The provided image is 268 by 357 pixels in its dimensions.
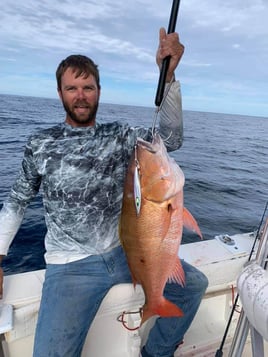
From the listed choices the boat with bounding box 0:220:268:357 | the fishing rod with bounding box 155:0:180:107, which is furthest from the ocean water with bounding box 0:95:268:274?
the fishing rod with bounding box 155:0:180:107

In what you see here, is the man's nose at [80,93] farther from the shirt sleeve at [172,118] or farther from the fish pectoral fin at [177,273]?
the fish pectoral fin at [177,273]

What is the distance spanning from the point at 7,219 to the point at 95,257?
0.70 meters

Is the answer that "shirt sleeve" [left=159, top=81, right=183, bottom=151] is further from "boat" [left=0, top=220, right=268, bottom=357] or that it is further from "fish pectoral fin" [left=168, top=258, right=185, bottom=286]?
"boat" [left=0, top=220, right=268, bottom=357]

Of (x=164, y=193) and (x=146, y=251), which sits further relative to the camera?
(x=146, y=251)

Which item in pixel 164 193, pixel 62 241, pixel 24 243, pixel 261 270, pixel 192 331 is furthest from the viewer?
pixel 24 243

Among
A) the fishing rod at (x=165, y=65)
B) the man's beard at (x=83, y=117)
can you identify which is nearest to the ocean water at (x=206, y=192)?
the man's beard at (x=83, y=117)

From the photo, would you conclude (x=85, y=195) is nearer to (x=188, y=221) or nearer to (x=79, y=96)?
(x=79, y=96)

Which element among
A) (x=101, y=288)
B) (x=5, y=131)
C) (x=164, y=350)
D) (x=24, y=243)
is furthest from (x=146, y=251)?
(x=5, y=131)

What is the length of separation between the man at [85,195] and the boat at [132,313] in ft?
0.58

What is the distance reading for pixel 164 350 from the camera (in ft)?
8.02

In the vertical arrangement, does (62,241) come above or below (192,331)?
above

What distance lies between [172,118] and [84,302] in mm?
1303

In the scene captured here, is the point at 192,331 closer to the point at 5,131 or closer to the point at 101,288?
the point at 101,288

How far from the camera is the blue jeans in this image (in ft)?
6.66
